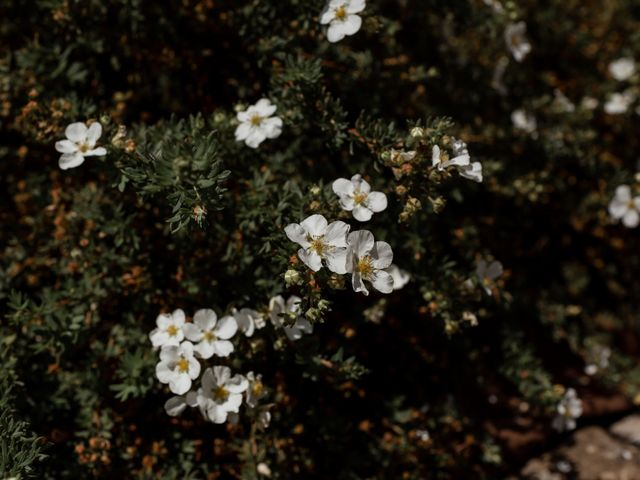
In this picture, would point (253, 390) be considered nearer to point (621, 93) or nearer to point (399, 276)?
point (399, 276)

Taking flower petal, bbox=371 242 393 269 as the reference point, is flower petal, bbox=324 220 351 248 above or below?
above

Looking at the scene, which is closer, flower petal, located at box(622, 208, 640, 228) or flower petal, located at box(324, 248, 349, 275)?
flower petal, located at box(324, 248, 349, 275)

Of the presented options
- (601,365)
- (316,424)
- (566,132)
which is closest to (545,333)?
(601,365)

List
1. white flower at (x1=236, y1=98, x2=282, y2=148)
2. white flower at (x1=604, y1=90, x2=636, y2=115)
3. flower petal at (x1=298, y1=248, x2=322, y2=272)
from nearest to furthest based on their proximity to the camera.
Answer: flower petal at (x1=298, y1=248, x2=322, y2=272), white flower at (x1=236, y1=98, x2=282, y2=148), white flower at (x1=604, y1=90, x2=636, y2=115)

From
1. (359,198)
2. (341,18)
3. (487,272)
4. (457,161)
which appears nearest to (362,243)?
(359,198)

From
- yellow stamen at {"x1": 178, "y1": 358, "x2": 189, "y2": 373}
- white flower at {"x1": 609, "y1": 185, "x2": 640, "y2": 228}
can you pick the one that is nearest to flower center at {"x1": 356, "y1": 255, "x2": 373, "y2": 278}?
yellow stamen at {"x1": 178, "y1": 358, "x2": 189, "y2": 373}

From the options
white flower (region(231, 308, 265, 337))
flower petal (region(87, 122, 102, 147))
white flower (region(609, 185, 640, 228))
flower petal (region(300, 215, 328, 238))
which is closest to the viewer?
flower petal (region(300, 215, 328, 238))

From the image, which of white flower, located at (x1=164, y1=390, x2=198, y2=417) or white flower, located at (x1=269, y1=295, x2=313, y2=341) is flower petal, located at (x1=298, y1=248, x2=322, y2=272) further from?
white flower, located at (x1=164, y1=390, x2=198, y2=417)
